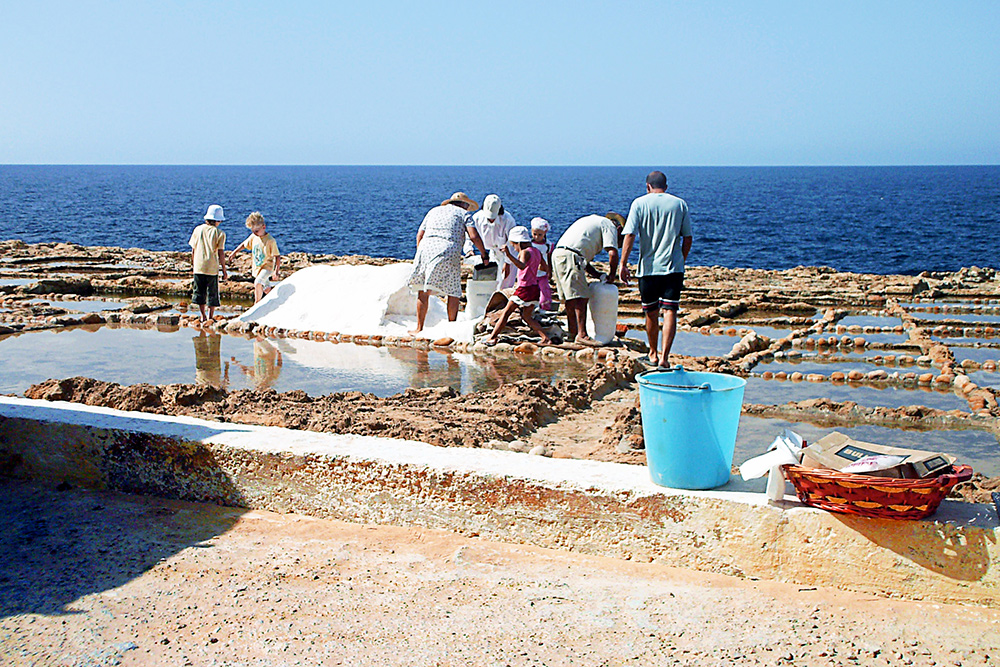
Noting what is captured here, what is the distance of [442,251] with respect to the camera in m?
9.67

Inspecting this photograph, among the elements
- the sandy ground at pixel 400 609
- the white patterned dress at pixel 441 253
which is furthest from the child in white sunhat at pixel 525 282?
the sandy ground at pixel 400 609

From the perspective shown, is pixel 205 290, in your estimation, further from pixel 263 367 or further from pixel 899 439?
pixel 899 439

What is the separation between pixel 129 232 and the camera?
47562 mm

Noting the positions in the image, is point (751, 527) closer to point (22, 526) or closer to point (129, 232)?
point (22, 526)

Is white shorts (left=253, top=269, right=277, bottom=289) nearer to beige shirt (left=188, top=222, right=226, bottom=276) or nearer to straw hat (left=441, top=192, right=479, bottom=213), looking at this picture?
beige shirt (left=188, top=222, right=226, bottom=276)

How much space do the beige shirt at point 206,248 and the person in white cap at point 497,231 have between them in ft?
10.3

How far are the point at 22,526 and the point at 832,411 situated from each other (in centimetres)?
558

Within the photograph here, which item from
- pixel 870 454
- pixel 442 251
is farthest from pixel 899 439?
pixel 442 251

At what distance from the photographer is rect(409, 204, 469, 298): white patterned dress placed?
9.72 metres

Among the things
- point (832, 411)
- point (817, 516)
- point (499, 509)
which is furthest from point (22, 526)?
point (832, 411)

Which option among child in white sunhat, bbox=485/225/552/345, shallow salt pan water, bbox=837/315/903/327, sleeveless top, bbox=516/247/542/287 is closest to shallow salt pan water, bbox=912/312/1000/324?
shallow salt pan water, bbox=837/315/903/327

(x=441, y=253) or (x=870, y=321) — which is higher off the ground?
(x=441, y=253)

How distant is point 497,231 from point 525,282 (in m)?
1.08

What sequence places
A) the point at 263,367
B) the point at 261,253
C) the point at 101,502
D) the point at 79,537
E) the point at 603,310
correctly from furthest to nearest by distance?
the point at 261,253 < the point at 603,310 < the point at 263,367 < the point at 101,502 < the point at 79,537
